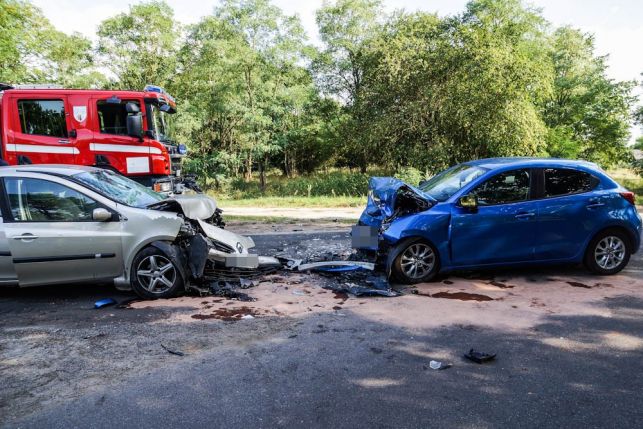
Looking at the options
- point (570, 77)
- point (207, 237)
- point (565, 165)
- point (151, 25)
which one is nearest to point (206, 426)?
point (207, 237)

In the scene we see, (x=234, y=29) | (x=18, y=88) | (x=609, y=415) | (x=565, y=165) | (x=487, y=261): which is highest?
(x=234, y=29)

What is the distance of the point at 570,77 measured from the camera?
2928 cm

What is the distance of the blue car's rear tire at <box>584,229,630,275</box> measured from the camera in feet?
19.0

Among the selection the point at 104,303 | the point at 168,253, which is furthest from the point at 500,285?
the point at 104,303

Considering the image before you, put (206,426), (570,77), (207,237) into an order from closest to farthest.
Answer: (206,426) < (207,237) < (570,77)

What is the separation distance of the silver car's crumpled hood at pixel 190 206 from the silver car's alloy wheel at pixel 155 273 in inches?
28.1

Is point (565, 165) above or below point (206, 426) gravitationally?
above

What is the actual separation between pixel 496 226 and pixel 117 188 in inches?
195

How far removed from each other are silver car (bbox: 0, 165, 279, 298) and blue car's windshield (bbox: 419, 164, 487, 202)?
3.23 metres

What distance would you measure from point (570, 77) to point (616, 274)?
28590mm

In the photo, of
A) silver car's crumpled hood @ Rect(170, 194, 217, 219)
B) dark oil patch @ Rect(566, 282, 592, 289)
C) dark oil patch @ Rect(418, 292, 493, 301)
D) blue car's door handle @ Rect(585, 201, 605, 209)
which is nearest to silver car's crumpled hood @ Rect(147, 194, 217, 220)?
silver car's crumpled hood @ Rect(170, 194, 217, 219)

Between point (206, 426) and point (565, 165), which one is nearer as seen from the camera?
point (206, 426)

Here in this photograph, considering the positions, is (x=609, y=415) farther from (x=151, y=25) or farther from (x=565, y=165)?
(x=151, y=25)

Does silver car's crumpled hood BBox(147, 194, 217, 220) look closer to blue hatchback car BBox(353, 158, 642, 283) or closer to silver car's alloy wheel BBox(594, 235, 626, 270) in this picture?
blue hatchback car BBox(353, 158, 642, 283)
